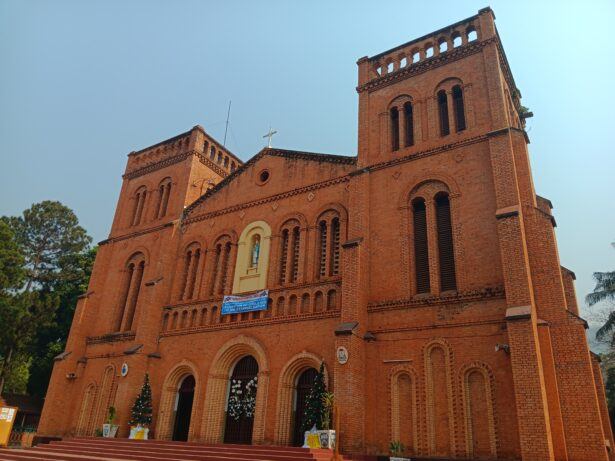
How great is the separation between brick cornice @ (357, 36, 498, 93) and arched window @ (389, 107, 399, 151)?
1.41 metres

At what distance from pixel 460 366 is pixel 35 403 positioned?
30.2m

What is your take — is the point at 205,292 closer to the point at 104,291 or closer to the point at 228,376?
the point at 228,376

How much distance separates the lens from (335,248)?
19.5 m

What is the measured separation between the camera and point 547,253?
1552 cm

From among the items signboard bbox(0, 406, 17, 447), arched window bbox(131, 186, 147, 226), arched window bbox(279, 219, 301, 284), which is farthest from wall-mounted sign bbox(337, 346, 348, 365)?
signboard bbox(0, 406, 17, 447)

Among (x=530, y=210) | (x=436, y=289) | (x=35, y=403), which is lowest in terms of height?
(x=35, y=403)

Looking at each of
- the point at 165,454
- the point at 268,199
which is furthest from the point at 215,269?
the point at 165,454

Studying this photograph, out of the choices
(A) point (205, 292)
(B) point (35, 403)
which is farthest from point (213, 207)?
(B) point (35, 403)

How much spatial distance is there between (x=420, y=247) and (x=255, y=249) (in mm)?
7926

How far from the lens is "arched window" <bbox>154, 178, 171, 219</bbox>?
26.9 m

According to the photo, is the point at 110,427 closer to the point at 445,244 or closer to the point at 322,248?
the point at 322,248

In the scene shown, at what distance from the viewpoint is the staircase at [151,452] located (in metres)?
14.3

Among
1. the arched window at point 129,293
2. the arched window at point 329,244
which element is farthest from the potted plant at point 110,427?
the arched window at point 329,244

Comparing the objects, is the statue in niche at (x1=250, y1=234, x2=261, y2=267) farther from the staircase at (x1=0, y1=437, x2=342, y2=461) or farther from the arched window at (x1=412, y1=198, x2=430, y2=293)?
the staircase at (x1=0, y1=437, x2=342, y2=461)
